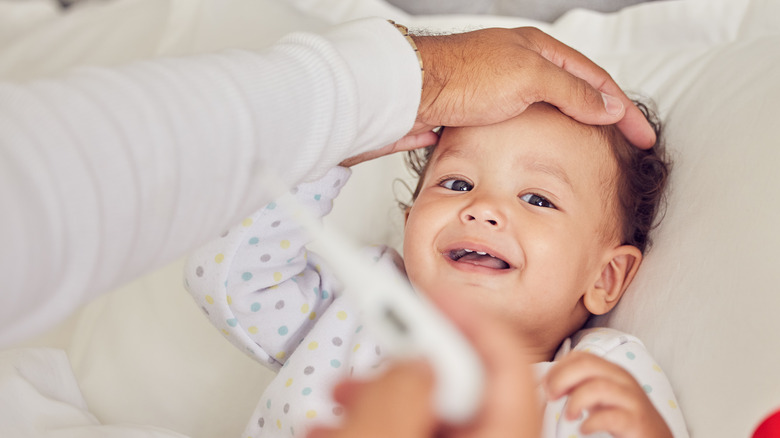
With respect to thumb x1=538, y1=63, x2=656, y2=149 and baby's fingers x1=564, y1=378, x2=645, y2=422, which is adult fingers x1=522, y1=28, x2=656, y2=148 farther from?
baby's fingers x1=564, y1=378, x2=645, y2=422

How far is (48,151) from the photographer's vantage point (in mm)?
527

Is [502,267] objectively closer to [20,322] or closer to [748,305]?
[748,305]

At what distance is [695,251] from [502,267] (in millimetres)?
280

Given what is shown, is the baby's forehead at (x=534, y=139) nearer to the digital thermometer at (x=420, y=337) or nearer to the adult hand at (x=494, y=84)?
the adult hand at (x=494, y=84)

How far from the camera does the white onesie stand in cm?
106

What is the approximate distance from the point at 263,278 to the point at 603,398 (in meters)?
0.57

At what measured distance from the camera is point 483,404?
0.43 meters

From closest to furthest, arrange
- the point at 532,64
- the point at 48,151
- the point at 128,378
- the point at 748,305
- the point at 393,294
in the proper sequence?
1. the point at 393,294
2. the point at 48,151
3. the point at 748,305
4. the point at 532,64
5. the point at 128,378

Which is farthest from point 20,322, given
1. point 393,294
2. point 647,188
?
point 647,188

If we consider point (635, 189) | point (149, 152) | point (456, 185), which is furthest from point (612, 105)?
point (149, 152)

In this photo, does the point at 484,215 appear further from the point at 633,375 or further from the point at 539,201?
the point at 633,375

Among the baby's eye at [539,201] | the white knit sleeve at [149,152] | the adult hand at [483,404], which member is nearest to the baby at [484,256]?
the baby's eye at [539,201]

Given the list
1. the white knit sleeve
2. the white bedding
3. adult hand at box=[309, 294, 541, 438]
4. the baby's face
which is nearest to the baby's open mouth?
the baby's face

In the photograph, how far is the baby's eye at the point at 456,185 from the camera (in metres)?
1.10
